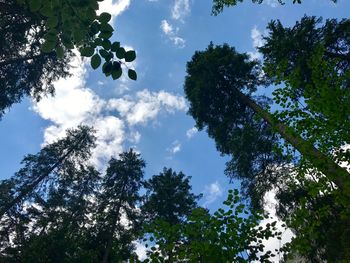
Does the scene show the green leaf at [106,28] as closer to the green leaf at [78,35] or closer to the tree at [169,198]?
the green leaf at [78,35]

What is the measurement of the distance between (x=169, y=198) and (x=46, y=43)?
25.9 meters

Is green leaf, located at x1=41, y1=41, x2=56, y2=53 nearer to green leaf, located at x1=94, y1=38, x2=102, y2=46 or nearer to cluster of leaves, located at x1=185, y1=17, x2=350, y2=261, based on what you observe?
green leaf, located at x1=94, y1=38, x2=102, y2=46

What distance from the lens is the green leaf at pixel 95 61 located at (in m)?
1.86

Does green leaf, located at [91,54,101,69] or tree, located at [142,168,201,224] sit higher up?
tree, located at [142,168,201,224]

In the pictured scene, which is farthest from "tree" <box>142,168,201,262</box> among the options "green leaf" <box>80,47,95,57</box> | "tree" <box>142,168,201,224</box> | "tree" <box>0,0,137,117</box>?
"green leaf" <box>80,47,95,57</box>

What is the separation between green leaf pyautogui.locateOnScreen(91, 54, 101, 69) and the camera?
73.3 inches

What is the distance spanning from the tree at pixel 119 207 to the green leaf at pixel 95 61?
20289mm

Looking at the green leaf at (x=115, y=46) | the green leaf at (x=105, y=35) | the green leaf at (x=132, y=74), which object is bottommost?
the green leaf at (x=132, y=74)

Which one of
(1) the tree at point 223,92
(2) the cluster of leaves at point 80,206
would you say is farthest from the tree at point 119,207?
(1) the tree at point 223,92

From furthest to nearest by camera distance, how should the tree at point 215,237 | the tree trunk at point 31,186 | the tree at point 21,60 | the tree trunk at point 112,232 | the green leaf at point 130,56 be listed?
1. the tree trunk at point 112,232
2. the tree trunk at point 31,186
3. the tree at point 21,60
4. the tree at point 215,237
5. the green leaf at point 130,56

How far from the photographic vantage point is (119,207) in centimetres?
2584

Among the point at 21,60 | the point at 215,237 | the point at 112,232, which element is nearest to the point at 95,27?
the point at 215,237

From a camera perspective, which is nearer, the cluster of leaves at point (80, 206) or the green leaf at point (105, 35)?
the green leaf at point (105, 35)

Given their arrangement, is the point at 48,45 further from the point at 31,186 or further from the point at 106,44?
the point at 31,186
